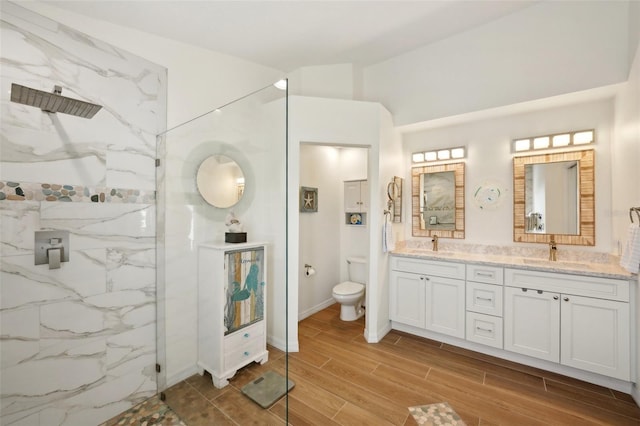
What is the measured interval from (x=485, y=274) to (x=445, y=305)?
504 millimetres

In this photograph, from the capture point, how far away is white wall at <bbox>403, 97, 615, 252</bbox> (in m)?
2.40

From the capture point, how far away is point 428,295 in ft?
9.15

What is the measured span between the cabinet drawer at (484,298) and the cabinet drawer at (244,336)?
2054mm

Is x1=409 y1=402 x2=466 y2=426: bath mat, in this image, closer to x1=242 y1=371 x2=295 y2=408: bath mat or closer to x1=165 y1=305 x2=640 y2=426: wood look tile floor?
x1=165 y1=305 x2=640 y2=426: wood look tile floor

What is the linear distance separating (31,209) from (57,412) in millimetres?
1244

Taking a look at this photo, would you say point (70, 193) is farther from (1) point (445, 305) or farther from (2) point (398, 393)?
(1) point (445, 305)

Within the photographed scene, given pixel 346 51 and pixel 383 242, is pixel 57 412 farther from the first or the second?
pixel 346 51

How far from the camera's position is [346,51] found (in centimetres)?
274

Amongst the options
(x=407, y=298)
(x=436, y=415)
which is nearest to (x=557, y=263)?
(x=407, y=298)

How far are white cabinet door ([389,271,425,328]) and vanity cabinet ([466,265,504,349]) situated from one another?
44 cm

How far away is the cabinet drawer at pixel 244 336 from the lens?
160 centimetres

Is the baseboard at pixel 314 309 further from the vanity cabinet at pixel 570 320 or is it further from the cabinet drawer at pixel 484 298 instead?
the vanity cabinet at pixel 570 320

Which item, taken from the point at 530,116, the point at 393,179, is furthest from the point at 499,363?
the point at 530,116

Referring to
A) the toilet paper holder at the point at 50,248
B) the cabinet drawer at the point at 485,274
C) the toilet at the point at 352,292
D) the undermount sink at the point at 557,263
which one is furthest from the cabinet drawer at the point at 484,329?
the toilet paper holder at the point at 50,248
